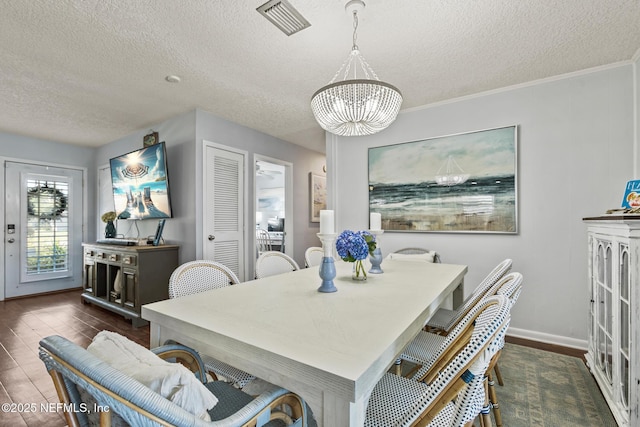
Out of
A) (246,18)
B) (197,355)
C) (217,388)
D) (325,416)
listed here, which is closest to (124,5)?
(246,18)

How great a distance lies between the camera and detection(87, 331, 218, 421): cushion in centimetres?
66

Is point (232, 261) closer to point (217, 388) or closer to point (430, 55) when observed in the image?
point (217, 388)

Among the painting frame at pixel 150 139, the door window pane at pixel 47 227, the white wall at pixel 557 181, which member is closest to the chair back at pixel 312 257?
the white wall at pixel 557 181

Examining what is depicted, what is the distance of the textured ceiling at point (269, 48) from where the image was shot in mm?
1891

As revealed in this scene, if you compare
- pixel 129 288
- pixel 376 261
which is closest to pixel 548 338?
pixel 376 261

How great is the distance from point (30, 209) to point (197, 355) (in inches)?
210

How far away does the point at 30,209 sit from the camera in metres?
4.73

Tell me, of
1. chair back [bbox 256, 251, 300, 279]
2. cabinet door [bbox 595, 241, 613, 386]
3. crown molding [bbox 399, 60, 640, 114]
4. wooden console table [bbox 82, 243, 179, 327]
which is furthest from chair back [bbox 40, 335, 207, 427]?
crown molding [bbox 399, 60, 640, 114]

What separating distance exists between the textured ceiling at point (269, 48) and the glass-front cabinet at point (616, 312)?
1.35 meters

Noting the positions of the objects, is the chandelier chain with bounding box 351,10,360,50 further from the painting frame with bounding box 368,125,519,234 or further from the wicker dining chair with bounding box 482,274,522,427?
the wicker dining chair with bounding box 482,274,522,427

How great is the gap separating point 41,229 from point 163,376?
5.85 metres

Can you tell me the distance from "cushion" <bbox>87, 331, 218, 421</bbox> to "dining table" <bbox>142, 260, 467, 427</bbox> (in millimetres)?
255

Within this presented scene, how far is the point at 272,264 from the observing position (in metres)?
2.41

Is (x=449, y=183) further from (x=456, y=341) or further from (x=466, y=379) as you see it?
(x=466, y=379)
